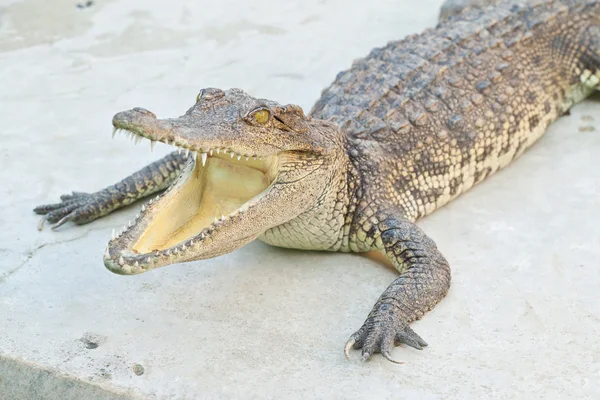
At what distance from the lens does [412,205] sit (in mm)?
4758

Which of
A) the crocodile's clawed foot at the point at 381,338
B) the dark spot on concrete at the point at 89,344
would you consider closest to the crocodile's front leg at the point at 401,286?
the crocodile's clawed foot at the point at 381,338

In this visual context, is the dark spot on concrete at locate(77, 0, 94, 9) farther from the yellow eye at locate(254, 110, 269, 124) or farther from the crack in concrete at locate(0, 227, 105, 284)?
the yellow eye at locate(254, 110, 269, 124)

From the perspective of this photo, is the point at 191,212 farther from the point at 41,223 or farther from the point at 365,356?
the point at 41,223

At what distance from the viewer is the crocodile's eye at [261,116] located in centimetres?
386

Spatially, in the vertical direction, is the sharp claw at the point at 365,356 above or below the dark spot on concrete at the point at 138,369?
above

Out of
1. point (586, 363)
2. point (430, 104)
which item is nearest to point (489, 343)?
point (586, 363)

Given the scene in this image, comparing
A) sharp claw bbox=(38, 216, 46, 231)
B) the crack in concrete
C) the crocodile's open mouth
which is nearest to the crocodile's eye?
the crocodile's open mouth

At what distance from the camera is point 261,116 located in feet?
12.7

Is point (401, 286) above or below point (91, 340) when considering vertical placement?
above

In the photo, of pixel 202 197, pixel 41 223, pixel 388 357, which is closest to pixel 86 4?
pixel 41 223

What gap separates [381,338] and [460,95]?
198 cm

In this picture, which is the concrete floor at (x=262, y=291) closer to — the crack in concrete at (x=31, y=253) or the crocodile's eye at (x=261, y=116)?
the crack in concrete at (x=31, y=253)

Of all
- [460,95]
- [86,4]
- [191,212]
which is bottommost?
[86,4]

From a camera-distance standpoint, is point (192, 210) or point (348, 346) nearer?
point (348, 346)
